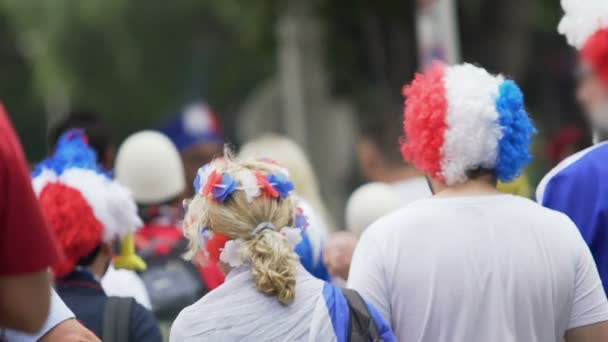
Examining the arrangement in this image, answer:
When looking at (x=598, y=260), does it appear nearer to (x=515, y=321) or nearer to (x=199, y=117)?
(x=515, y=321)

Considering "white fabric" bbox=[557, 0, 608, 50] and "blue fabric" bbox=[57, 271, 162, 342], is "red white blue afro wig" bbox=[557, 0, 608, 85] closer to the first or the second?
"white fabric" bbox=[557, 0, 608, 50]

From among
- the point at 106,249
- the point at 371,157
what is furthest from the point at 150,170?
the point at 106,249

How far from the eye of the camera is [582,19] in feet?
15.0

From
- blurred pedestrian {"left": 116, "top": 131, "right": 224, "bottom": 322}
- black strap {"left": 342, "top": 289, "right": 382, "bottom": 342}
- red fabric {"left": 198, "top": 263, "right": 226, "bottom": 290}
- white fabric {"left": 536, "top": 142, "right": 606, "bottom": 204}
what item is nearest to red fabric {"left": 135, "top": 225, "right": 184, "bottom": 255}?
blurred pedestrian {"left": 116, "top": 131, "right": 224, "bottom": 322}

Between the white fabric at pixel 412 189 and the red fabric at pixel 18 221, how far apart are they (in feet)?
13.3

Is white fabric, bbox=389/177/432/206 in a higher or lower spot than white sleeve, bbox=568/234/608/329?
lower

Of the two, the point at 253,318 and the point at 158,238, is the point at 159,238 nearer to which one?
the point at 158,238

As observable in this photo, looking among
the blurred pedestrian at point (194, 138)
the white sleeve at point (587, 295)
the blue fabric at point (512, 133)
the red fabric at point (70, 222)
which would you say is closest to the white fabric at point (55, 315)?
the red fabric at point (70, 222)

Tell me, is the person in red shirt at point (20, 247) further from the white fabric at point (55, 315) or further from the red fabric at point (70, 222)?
the red fabric at point (70, 222)

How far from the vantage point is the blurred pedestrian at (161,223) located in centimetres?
626

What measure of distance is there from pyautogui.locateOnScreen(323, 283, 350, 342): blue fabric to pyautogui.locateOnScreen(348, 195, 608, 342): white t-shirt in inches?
7.7

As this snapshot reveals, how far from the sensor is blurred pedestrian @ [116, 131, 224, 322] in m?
6.26

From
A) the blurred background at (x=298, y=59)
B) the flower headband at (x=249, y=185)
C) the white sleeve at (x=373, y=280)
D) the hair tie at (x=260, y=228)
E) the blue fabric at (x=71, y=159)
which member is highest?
the flower headband at (x=249, y=185)

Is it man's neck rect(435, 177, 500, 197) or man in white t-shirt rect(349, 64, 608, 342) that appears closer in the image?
man in white t-shirt rect(349, 64, 608, 342)
